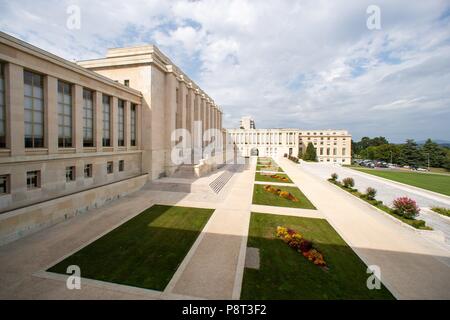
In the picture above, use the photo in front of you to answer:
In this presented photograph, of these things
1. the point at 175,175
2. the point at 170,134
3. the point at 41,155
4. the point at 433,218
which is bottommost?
the point at 433,218

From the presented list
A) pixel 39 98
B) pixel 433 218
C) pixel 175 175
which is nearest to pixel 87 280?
pixel 39 98

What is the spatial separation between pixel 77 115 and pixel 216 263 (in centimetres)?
1649

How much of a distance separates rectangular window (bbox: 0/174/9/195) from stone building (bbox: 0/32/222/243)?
4 centimetres

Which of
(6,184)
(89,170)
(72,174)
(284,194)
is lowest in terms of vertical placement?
(284,194)

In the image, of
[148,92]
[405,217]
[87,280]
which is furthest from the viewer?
[148,92]

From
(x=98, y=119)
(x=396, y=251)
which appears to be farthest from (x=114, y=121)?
(x=396, y=251)

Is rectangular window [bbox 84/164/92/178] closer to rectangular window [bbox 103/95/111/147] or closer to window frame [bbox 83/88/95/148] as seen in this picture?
window frame [bbox 83/88/95/148]

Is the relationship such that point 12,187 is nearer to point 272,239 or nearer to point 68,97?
point 68,97

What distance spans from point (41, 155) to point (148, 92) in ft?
45.6

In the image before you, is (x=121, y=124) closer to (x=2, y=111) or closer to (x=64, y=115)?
(x=64, y=115)

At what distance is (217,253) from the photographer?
10148 millimetres

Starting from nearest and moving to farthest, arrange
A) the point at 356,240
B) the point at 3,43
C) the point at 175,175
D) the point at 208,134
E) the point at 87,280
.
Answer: the point at 87,280
the point at 3,43
the point at 356,240
the point at 175,175
the point at 208,134

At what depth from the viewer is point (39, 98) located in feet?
45.8

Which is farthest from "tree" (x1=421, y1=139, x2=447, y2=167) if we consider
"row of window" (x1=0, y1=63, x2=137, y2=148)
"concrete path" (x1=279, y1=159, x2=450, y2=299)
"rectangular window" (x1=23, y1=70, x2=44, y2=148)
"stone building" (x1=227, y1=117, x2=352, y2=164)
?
"rectangular window" (x1=23, y1=70, x2=44, y2=148)
